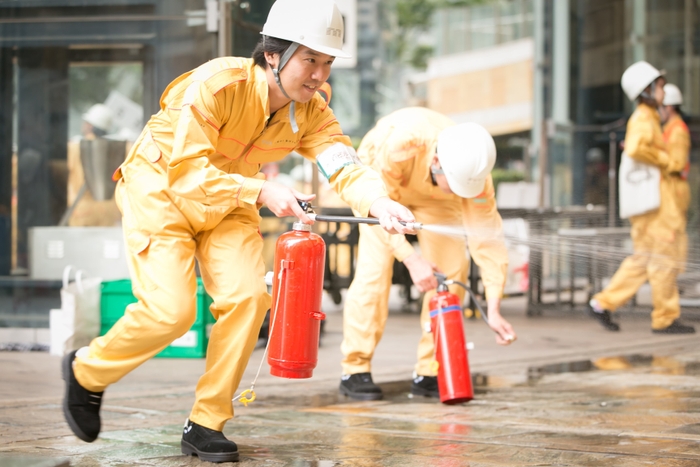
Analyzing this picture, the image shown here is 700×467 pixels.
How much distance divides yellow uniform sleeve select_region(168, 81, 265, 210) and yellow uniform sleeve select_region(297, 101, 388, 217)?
423 millimetres

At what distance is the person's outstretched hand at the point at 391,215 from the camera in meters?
3.30

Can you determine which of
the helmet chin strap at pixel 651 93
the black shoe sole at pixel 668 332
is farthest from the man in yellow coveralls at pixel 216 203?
the black shoe sole at pixel 668 332

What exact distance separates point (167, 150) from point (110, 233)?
374 centimetres

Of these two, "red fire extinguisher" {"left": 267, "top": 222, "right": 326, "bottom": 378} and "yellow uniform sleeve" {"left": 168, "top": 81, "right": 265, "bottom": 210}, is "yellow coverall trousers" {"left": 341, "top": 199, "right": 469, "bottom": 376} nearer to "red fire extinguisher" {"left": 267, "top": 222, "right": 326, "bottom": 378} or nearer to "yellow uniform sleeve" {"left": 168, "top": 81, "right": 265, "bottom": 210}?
"red fire extinguisher" {"left": 267, "top": 222, "right": 326, "bottom": 378}

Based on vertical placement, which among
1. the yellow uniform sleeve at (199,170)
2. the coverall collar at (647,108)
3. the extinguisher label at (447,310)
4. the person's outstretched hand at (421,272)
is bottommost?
the extinguisher label at (447,310)

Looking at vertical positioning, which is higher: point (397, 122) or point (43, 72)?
point (43, 72)

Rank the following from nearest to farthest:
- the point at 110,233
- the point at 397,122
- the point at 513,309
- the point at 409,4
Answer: the point at 397,122 → the point at 110,233 → the point at 513,309 → the point at 409,4

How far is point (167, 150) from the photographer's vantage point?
3.58 meters

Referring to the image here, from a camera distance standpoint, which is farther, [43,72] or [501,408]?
[43,72]

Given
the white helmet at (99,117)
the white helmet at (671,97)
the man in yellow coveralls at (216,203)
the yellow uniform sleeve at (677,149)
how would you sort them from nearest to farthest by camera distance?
1. the man in yellow coveralls at (216,203)
2. the white helmet at (99,117)
3. the yellow uniform sleeve at (677,149)
4. the white helmet at (671,97)

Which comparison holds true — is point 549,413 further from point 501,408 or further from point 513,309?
point 513,309

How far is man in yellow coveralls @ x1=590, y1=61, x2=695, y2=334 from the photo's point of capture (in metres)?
7.98

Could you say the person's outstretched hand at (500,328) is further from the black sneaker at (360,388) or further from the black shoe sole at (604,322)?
the black shoe sole at (604,322)

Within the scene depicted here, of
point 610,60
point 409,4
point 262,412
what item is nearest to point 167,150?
point 262,412
